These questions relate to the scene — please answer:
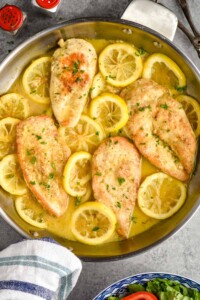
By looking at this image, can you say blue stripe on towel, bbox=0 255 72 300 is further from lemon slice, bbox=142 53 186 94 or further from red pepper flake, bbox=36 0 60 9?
red pepper flake, bbox=36 0 60 9

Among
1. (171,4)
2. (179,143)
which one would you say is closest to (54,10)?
(171,4)

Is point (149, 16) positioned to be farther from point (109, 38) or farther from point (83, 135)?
point (83, 135)

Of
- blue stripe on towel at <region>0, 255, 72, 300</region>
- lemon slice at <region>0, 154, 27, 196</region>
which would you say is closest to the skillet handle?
lemon slice at <region>0, 154, 27, 196</region>

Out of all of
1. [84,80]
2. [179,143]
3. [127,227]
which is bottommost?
[127,227]

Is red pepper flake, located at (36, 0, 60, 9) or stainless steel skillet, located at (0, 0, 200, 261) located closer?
stainless steel skillet, located at (0, 0, 200, 261)

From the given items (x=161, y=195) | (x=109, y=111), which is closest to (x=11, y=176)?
(x=109, y=111)

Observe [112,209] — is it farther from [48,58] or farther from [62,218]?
[48,58]

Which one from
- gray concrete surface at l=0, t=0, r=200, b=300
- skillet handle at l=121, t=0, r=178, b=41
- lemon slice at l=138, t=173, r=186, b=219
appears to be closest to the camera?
skillet handle at l=121, t=0, r=178, b=41
